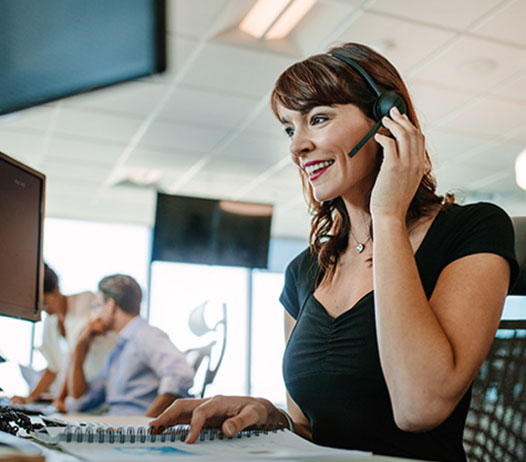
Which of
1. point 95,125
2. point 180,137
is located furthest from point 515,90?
point 95,125

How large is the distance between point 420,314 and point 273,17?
2.83 m

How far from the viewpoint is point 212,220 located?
3926 millimetres

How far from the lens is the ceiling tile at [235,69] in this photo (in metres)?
3.62

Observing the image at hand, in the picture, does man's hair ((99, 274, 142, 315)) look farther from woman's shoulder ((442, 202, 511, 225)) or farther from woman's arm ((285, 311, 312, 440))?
woman's shoulder ((442, 202, 511, 225))

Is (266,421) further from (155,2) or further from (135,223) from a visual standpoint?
(135,223)

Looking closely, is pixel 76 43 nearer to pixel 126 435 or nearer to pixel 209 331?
pixel 126 435

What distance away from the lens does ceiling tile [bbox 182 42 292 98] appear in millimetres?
3615

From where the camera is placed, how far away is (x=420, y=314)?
32.3 inches

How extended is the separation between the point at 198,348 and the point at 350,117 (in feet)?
5.72

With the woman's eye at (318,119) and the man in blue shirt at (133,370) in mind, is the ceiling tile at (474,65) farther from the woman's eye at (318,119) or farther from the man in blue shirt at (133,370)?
the woman's eye at (318,119)

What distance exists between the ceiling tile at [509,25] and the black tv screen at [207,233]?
175cm

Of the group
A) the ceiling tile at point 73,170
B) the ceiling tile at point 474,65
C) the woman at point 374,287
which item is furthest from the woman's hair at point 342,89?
the ceiling tile at point 73,170

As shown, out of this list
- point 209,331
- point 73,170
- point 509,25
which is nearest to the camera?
point 209,331

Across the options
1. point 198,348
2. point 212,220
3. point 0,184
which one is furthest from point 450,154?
point 0,184
